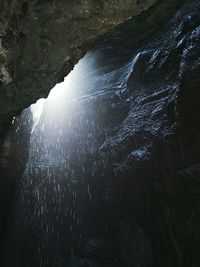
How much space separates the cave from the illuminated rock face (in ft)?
0.14

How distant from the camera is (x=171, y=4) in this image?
11.0 meters

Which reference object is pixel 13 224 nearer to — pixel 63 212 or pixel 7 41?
pixel 63 212

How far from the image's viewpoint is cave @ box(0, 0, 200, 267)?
7723mm

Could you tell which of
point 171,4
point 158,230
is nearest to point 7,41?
point 158,230

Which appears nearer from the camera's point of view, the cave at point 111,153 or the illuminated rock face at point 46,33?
the illuminated rock face at point 46,33

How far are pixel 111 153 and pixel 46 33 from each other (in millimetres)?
5680

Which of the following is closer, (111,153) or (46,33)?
(46,33)

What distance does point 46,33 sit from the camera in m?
4.36

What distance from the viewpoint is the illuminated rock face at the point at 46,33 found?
155 inches

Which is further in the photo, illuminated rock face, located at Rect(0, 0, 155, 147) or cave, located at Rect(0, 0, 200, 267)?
cave, located at Rect(0, 0, 200, 267)

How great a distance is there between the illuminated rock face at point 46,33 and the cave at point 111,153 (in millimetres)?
44

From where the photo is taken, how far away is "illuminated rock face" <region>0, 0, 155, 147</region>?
12.9 feet

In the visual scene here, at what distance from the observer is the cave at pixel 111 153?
7.72 m

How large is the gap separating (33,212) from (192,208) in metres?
5.82
